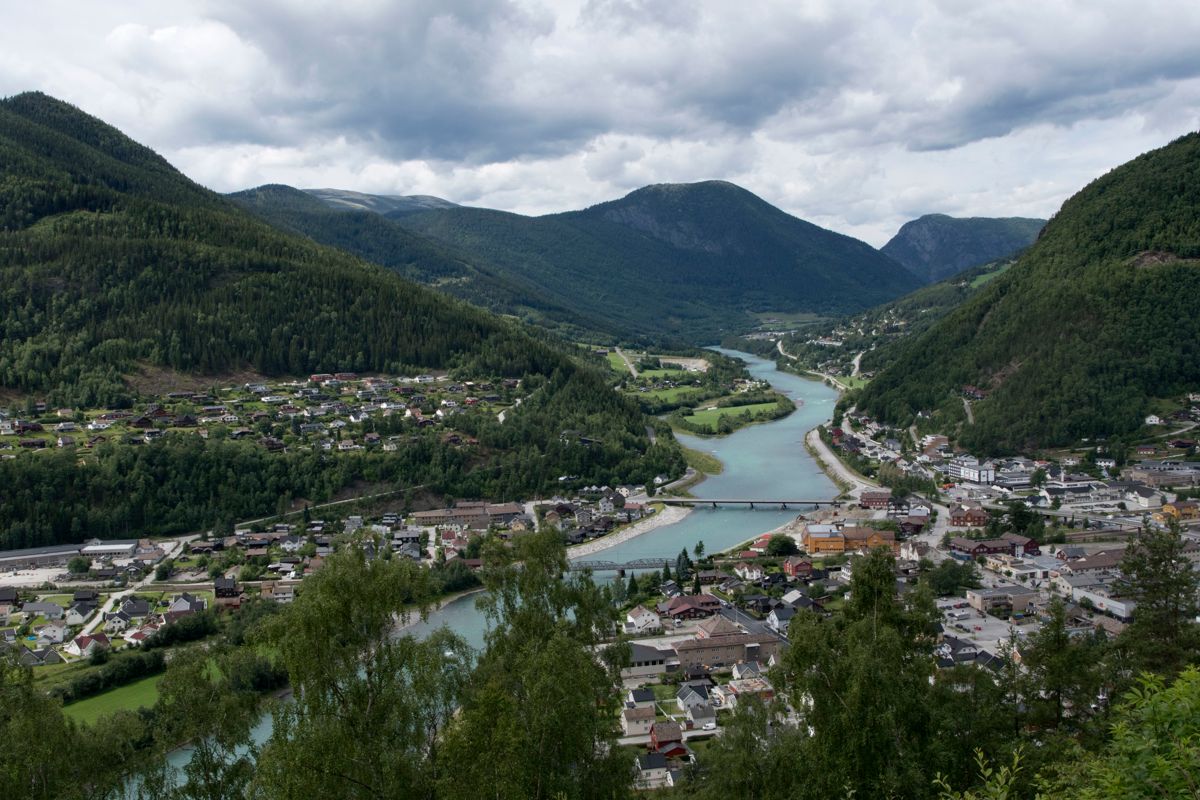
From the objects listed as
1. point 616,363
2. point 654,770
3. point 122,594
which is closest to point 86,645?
point 122,594

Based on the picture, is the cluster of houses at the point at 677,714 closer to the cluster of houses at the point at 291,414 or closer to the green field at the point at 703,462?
the cluster of houses at the point at 291,414

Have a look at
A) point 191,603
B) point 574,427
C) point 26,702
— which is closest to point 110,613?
point 191,603

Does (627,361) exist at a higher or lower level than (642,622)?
higher

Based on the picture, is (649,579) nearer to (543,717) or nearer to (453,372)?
(543,717)

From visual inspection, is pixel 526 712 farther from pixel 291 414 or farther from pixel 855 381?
pixel 855 381

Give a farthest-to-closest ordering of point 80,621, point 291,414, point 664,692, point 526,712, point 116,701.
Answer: point 291,414, point 80,621, point 664,692, point 116,701, point 526,712

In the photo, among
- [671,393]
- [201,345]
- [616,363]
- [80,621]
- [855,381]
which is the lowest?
[80,621]

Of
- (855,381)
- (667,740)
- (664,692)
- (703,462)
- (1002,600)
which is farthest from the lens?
(855,381)
